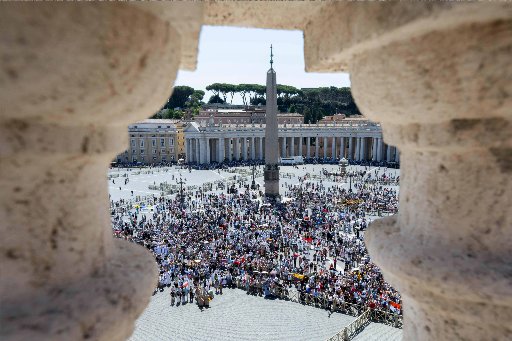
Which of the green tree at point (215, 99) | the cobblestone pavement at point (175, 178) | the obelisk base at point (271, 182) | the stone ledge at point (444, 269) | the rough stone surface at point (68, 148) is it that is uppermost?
the green tree at point (215, 99)

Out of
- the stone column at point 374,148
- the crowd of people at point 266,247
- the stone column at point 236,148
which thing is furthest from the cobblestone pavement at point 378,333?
the stone column at point 236,148

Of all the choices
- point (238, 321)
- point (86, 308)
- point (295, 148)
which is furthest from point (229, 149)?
point (86, 308)

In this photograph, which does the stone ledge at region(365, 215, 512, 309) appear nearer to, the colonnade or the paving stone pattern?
the paving stone pattern

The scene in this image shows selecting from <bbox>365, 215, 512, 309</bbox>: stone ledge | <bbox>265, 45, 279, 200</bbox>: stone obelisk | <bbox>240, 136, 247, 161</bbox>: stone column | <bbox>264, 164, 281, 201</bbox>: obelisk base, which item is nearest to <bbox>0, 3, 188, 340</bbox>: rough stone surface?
<bbox>365, 215, 512, 309</bbox>: stone ledge

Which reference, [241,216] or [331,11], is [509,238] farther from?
[241,216]

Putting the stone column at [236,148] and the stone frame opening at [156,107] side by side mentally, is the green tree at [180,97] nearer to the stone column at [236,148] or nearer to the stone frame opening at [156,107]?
the stone column at [236,148]

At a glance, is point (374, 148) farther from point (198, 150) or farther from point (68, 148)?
point (68, 148)
